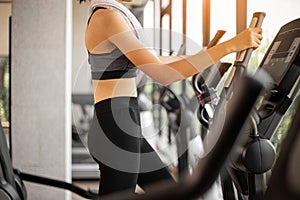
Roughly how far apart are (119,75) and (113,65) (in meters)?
0.04

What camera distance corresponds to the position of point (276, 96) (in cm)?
197

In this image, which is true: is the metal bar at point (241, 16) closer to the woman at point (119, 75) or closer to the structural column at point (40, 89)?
the structural column at point (40, 89)

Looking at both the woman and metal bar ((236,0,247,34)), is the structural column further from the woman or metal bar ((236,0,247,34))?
the woman

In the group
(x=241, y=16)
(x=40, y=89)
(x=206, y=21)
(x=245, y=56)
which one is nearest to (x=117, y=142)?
(x=245, y=56)

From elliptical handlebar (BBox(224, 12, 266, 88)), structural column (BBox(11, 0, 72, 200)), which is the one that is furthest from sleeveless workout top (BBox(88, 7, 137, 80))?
structural column (BBox(11, 0, 72, 200))

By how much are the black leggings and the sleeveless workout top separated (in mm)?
85

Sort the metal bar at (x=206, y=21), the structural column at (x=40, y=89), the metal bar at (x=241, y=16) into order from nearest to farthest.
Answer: the metal bar at (x=241, y=16), the structural column at (x=40, y=89), the metal bar at (x=206, y=21)

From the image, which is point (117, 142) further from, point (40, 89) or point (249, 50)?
point (40, 89)

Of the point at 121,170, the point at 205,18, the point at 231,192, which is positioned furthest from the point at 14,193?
the point at 205,18

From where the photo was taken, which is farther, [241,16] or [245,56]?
[241,16]

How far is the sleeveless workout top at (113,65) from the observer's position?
1.91 m

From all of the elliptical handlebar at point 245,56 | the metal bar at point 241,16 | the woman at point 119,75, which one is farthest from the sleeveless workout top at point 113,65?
the metal bar at point 241,16

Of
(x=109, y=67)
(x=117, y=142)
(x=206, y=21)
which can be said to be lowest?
(x=117, y=142)

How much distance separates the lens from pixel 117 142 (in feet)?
6.23
